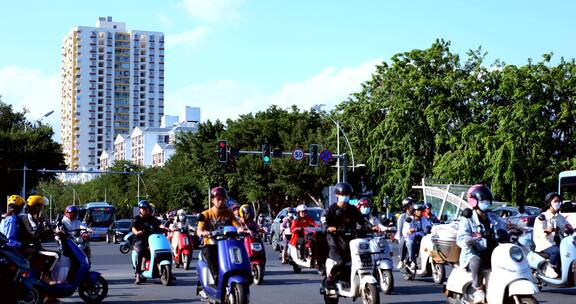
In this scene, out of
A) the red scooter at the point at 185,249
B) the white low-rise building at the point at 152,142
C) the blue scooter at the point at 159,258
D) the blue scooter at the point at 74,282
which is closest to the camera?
the blue scooter at the point at 74,282

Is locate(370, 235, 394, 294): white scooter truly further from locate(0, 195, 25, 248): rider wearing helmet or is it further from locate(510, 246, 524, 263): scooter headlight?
locate(0, 195, 25, 248): rider wearing helmet

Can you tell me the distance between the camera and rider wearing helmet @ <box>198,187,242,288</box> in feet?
36.0

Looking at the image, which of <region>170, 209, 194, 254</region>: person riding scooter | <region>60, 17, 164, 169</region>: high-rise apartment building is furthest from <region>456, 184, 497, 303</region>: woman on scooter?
<region>60, 17, 164, 169</region>: high-rise apartment building

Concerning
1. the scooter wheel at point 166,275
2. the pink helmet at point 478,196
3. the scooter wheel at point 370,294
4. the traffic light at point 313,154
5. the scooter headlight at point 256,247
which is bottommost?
the scooter wheel at point 166,275

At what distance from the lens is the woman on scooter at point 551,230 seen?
14062 millimetres

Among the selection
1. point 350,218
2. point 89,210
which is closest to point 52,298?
point 350,218

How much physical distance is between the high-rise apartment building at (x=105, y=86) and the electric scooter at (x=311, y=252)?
166147 mm

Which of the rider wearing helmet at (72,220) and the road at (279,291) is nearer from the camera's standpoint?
the road at (279,291)

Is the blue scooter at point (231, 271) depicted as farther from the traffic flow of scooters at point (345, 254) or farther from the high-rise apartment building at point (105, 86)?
the high-rise apartment building at point (105, 86)

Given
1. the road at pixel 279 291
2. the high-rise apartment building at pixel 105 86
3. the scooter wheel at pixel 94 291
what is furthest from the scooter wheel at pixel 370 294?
the high-rise apartment building at pixel 105 86

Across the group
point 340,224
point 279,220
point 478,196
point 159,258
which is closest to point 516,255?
point 478,196

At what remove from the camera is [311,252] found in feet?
62.0

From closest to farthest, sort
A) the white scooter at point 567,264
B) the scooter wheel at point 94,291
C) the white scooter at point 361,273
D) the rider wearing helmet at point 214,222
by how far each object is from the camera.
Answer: the rider wearing helmet at point 214,222 → the white scooter at point 361,273 → the scooter wheel at point 94,291 → the white scooter at point 567,264

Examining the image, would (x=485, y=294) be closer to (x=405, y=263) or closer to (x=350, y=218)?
(x=350, y=218)
